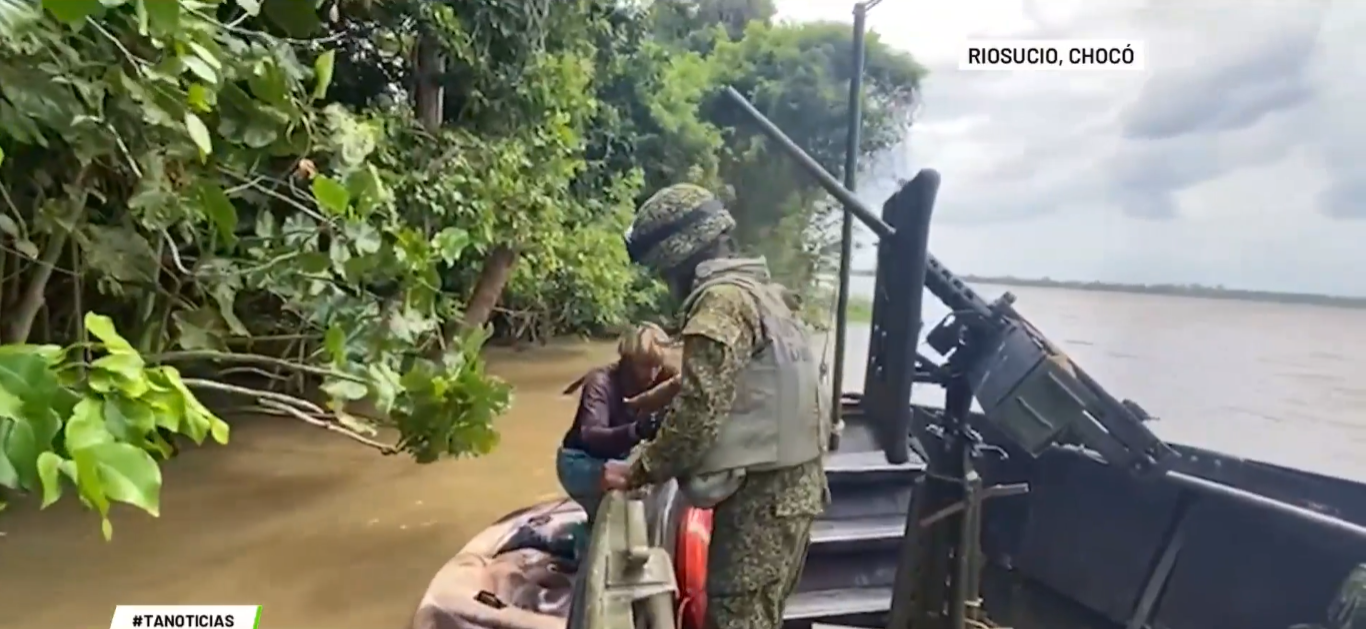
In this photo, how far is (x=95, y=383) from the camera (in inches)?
22.7

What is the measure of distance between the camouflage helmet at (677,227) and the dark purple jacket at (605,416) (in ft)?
1.13

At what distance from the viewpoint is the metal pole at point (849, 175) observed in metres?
1.29

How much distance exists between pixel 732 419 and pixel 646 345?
1.27 ft

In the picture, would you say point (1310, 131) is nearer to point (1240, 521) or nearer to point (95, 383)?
point (1240, 521)

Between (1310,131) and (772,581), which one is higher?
(1310,131)

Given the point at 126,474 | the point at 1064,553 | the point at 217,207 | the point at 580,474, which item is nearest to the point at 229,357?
the point at 217,207

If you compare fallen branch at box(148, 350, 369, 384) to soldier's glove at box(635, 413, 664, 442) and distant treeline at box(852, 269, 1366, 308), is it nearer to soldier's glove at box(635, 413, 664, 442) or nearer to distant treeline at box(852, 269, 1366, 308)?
soldier's glove at box(635, 413, 664, 442)

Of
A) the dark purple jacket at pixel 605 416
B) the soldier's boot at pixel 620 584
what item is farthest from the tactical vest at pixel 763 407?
the dark purple jacket at pixel 605 416

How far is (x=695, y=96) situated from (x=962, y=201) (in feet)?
1.27

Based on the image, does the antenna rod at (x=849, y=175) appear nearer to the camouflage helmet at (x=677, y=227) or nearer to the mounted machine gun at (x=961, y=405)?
the mounted machine gun at (x=961, y=405)

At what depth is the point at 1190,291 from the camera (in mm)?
1194

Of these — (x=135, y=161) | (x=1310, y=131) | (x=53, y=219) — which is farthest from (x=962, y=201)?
(x=53, y=219)

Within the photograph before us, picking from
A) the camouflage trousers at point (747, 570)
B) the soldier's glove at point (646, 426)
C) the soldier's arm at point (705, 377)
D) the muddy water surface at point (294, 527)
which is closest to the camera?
the soldier's arm at point (705, 377)

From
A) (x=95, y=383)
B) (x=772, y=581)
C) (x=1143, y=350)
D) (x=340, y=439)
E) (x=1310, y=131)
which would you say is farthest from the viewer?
(x=340, y=439)
